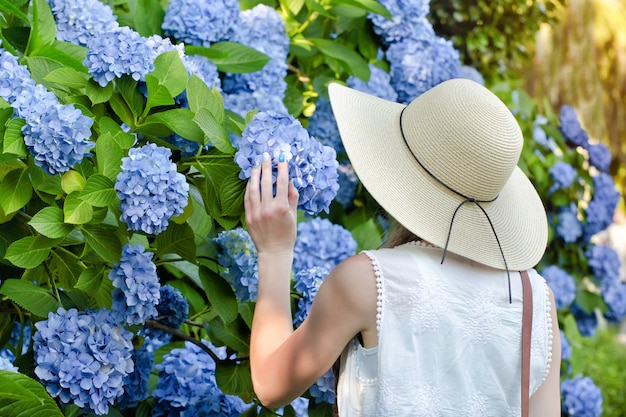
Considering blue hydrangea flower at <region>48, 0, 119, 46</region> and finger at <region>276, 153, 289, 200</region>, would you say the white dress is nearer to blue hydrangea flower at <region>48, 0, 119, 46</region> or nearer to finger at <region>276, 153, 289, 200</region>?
finger at <region>276, 153, 289, 200</region>

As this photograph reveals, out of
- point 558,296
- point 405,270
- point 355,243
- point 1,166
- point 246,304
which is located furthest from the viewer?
point 558,296

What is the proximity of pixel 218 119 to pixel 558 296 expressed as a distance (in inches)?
87.9

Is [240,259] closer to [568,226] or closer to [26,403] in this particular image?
[26,403]

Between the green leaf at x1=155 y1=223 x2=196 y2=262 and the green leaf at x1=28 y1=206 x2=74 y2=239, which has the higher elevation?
the green leaf at x1=28 y1=206 x2=74 y2=239

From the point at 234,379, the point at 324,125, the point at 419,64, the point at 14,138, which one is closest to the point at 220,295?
the point at 234,379

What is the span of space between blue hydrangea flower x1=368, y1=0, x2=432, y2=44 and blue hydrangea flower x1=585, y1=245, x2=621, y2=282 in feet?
4.62

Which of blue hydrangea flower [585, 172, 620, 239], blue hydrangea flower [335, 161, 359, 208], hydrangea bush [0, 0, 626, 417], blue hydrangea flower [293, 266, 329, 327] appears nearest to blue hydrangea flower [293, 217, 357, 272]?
hydrangea bush [0, 0, 626, 417]

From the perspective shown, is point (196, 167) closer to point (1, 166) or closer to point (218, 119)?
point (218, 119)

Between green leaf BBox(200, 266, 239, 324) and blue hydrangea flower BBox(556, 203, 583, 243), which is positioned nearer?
green leaf BBox(200, 266, 239, 324)

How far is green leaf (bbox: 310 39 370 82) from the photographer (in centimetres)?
272

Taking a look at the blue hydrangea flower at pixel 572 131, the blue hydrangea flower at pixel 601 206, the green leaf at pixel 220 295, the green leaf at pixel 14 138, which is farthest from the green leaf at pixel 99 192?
the blue hydrangea flower at pixel 572 131

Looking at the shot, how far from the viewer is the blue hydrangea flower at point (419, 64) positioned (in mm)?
2898

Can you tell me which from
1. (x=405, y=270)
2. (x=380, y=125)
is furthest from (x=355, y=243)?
(x=405, y=270)

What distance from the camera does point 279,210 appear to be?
148 centimetres
